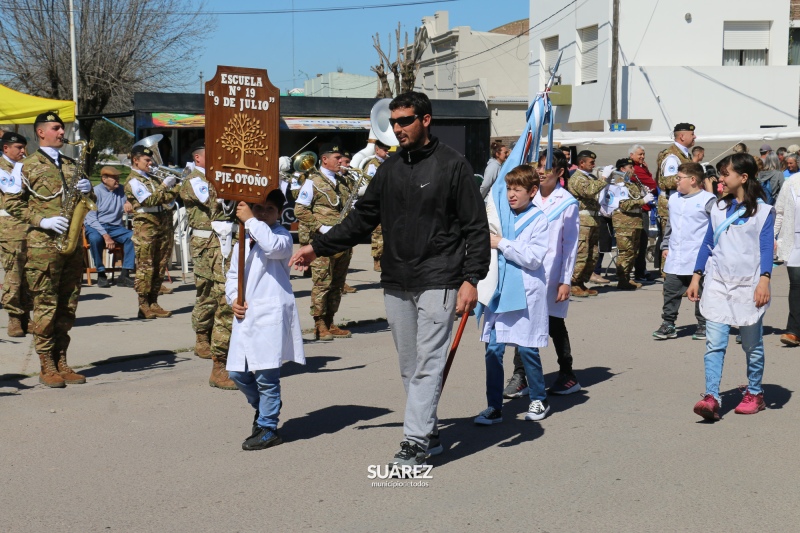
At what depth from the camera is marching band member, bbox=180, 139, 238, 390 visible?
775 centimetres

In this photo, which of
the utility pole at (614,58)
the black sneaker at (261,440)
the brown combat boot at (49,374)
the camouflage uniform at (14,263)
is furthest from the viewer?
the utility pole at (614,58)

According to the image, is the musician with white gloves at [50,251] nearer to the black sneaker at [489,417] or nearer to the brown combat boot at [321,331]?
the brown combat boot at [321,331]

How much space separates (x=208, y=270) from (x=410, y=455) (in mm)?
3664

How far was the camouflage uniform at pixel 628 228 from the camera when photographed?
46.1ft

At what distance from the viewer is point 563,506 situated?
15.9ft

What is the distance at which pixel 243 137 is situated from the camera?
5.79 metres

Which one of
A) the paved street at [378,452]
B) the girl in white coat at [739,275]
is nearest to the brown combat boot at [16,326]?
the paved street at [378,452]

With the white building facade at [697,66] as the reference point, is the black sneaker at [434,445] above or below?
below

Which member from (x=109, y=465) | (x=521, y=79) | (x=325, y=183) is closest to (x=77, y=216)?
(x=109, y=465)

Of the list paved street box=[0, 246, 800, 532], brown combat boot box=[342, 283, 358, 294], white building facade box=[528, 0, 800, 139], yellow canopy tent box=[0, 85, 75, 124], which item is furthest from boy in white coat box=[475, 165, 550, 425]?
white building facade box=[528, 0, 800, 139]

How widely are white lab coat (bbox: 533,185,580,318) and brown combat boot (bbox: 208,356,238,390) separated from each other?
101 inches

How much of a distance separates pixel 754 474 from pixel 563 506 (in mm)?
1250

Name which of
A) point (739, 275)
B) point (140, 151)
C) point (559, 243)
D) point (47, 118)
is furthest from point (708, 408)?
point (140, 151)

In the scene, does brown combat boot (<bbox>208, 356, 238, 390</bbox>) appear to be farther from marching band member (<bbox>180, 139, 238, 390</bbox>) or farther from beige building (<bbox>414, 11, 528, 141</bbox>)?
beige building (<bbox>414, 11, 528, 141</bbox>)
